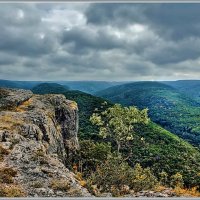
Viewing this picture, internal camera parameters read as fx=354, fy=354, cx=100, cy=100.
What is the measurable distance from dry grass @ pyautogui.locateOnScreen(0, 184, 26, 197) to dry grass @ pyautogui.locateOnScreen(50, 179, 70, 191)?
1.54 meters

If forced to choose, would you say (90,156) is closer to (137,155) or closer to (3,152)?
(3,152)

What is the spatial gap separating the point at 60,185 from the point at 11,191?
2.48 meters

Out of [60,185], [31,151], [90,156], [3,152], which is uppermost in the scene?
[3,152]

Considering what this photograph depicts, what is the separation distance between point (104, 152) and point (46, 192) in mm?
31305

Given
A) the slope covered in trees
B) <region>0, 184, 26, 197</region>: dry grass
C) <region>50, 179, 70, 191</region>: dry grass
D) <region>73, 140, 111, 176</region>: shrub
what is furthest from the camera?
<region>73, 140, 111, 176</region>: shrub

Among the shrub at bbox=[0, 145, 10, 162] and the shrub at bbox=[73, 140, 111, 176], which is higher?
the shrub at bbox=[0, 145, 10, 162]

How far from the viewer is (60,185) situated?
15750mm

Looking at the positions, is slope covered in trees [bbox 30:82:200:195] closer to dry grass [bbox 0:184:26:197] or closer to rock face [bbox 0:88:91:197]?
rock face [bbox 0:88:91:197]

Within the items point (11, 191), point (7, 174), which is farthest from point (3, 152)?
point (11, 191)

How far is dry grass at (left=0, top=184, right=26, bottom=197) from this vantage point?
13.6 metres

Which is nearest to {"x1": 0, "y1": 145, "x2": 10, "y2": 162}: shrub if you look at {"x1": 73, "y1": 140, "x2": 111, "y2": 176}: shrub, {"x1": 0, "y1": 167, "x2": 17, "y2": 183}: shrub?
{"x1": 0, "y1": 167, "x2": 17, "y2": 183}: shrub

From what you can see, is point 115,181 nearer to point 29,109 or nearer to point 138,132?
point 29,109

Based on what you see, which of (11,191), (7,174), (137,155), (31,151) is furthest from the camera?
(137,155)

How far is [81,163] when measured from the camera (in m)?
40.0
